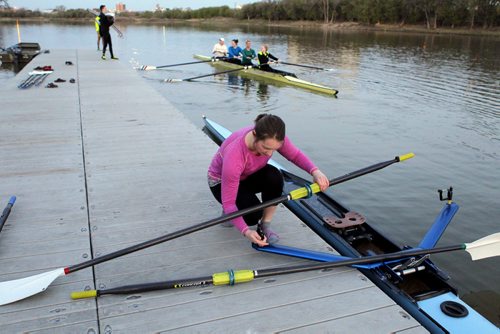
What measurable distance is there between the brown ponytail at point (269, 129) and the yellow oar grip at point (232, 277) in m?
1.14

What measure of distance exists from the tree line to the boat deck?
6118 centimetres

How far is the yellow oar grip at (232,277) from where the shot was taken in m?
3.33

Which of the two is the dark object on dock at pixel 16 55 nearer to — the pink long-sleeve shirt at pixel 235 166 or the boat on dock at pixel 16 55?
the boat on dock at pixel 16 55

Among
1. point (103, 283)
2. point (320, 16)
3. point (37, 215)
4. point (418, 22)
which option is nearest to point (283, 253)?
point (103, 283)

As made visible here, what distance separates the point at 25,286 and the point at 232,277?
1635 millimetres

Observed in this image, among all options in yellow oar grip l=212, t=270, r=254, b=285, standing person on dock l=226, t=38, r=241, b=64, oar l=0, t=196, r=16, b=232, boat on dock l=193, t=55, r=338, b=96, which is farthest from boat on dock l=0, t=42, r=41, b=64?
yellow oar grip l=212, t=270, r=254, b=285

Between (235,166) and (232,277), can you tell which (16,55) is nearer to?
(235,166)

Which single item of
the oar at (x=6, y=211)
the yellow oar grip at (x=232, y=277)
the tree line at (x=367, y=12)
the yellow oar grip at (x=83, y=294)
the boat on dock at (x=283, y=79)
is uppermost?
the tree line at (x=367, y=12)

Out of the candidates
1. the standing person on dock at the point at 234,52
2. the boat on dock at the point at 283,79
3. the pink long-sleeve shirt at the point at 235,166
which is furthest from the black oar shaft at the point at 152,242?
the standing person on dock at the point at 234,52

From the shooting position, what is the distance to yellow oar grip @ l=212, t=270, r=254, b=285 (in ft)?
10.9

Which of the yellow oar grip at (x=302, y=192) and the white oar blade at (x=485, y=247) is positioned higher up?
the yellow oar grip at (x=302, y=192)

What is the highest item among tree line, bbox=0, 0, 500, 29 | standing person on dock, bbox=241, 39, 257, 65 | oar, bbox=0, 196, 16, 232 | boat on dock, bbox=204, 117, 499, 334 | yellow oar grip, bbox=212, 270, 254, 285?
tree line, bbox=0, 0, 500, 29

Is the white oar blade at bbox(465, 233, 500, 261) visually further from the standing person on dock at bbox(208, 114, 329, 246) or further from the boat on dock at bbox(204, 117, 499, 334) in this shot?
the standing person on dock at bbox(208, 114, 329, 246)

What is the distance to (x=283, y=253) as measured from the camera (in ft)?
12.5
